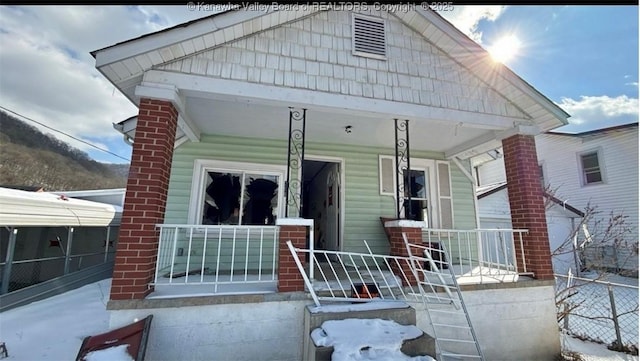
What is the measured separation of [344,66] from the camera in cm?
395

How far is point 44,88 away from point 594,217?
2243 cm

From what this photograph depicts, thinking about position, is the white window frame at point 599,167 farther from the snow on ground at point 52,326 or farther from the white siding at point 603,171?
the snow on ground at point 52,326

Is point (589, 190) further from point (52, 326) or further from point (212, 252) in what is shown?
point (52, 326)

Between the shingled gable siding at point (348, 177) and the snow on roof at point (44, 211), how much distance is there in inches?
128

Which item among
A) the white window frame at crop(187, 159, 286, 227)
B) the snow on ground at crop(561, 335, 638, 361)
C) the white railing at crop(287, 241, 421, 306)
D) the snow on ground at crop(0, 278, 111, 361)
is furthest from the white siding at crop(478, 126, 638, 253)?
the snow on ground at crop(0, 278, 111, 361)

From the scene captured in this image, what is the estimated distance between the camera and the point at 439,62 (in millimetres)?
4414

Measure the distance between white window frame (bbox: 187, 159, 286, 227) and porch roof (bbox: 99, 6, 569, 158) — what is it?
0.58m

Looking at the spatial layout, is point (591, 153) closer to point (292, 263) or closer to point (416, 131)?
point (416, 131)

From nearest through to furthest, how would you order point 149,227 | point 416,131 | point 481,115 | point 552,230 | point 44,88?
point 149,227 < point 481,115 < point 416,131 < point 44,88 < point 552,230

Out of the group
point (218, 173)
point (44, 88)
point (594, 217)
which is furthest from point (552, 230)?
point (44, 88)

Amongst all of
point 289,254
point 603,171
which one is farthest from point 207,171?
point 603,171

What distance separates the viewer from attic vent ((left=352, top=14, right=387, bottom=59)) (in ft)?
13.4

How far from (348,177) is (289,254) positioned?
2838 millimetres

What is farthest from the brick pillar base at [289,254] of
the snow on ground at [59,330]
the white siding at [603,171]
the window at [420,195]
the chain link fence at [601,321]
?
the white siding at [603,171]
